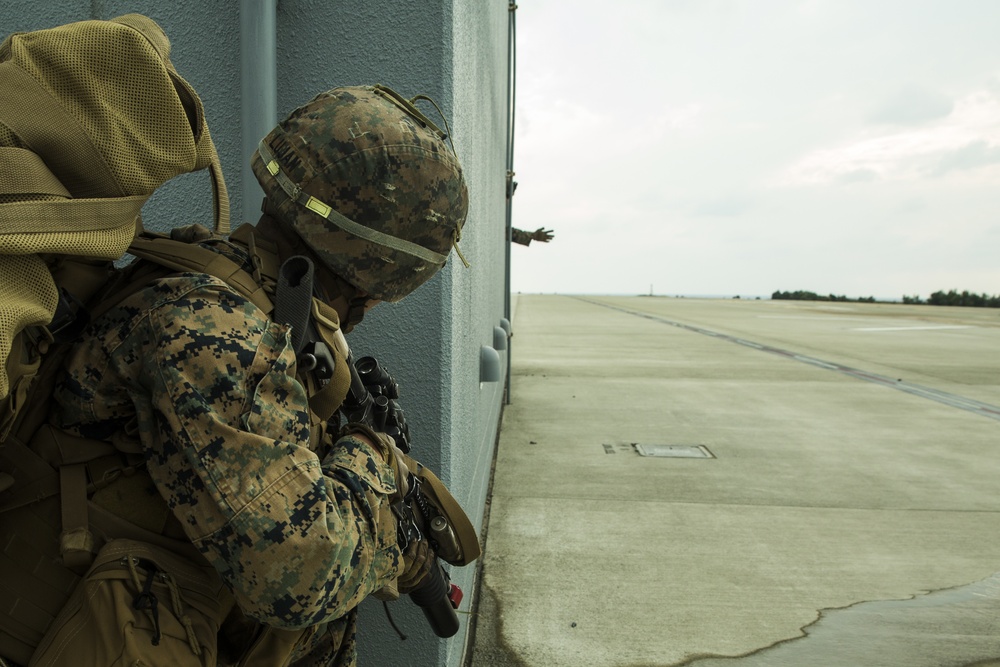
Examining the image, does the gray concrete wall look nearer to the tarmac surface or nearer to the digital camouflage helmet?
the digital camouflage helmet

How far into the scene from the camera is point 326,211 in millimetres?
1327

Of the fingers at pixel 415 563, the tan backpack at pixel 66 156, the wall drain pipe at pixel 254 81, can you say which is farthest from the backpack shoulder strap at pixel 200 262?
the wall drain pipe at pixel 254 81

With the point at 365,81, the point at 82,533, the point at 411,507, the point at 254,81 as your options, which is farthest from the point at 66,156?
the point at 365,81

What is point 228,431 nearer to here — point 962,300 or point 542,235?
point 542,235

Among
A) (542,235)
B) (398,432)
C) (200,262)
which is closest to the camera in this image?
(200,262)

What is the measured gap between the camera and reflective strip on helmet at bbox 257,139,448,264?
52.3 inches

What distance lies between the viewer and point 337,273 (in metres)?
1.41

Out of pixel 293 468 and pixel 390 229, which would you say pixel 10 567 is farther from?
pixel 390 229

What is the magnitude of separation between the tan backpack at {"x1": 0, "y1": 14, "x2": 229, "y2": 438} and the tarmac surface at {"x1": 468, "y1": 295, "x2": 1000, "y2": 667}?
2216 mm

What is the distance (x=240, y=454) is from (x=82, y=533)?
29cm

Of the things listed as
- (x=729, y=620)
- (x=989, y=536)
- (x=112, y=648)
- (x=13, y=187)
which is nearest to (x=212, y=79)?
(x=13, y=187)

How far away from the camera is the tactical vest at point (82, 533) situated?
42.8 inches

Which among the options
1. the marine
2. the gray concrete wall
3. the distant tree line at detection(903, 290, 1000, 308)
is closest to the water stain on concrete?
the gray concrete wall

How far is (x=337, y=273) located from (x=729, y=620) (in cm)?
242
